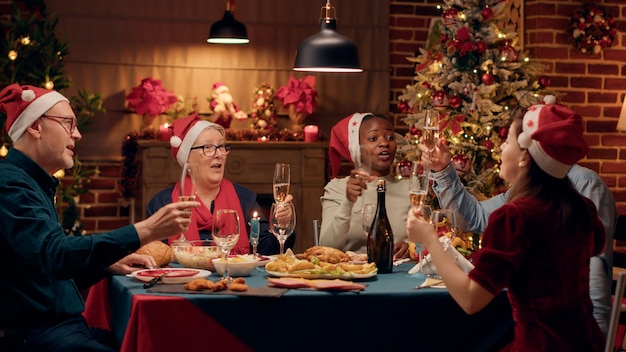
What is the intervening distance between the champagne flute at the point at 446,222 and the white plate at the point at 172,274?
0.84 m

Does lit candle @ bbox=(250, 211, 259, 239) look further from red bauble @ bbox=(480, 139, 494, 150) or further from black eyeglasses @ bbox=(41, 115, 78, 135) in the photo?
red bauble @ bbox=(480, 139, 494, 150)

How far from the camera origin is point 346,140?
4742mm

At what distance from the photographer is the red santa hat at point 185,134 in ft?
14.4

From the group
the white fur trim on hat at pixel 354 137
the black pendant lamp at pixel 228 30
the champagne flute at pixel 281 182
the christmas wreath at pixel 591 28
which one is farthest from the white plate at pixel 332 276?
the christmas wreath at pixel 591 28

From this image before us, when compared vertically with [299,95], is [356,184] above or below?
below

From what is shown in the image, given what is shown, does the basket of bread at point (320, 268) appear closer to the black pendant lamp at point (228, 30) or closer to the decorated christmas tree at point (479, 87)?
the decorated christmas tree at point (479, 87)

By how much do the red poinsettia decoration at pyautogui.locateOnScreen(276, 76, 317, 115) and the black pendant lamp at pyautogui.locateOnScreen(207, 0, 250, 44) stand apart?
0.50m

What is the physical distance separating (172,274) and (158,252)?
0.30 metres

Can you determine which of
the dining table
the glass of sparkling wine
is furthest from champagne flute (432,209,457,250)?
the glass of sparkling wine

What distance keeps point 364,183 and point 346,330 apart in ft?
4.03

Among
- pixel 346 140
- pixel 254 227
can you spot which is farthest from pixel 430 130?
pixel 346 140

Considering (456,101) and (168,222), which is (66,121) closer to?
(168,222)

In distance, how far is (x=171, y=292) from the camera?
9.57ft

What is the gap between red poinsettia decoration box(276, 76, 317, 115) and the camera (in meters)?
6.57
